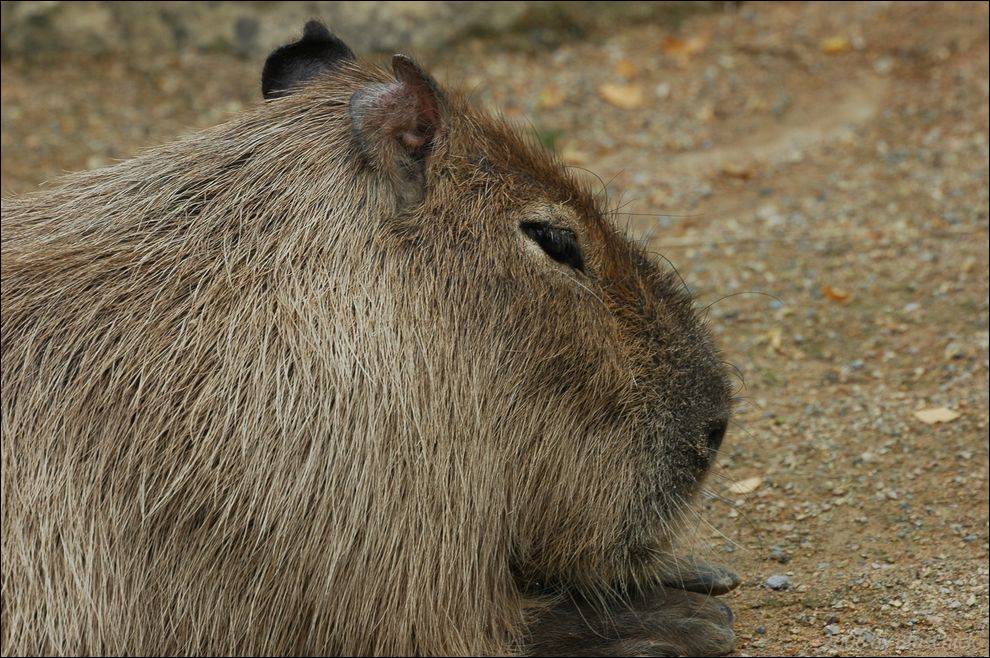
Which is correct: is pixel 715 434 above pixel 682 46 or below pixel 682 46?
below

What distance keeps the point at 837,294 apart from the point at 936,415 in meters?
1.06

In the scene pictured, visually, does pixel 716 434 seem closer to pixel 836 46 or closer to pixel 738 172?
pixel 738 172

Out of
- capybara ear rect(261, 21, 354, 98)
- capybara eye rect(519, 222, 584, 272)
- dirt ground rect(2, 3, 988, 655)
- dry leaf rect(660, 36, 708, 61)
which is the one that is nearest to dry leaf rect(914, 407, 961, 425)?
dirt ground rect(2, 3, 988, 655)

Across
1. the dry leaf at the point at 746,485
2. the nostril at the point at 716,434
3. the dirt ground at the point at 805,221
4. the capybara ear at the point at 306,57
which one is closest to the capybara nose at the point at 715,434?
the nostril at the point at 716,434

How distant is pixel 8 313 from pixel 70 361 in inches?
8.2

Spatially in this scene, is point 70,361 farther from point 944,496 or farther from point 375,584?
point 944,496

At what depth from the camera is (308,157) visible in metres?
3.22

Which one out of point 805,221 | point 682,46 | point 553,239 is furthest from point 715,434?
point 682,46

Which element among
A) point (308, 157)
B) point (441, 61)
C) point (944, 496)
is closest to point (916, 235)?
point (944, 496)

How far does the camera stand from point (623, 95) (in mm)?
7609

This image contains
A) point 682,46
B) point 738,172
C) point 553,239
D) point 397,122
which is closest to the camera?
point 397,122

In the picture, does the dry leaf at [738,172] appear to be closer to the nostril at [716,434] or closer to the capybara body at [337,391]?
the capybara body at [337,391]

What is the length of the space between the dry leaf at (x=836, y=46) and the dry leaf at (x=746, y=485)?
3886 mm

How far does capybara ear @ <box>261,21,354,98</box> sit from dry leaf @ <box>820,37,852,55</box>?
470 centimetres
